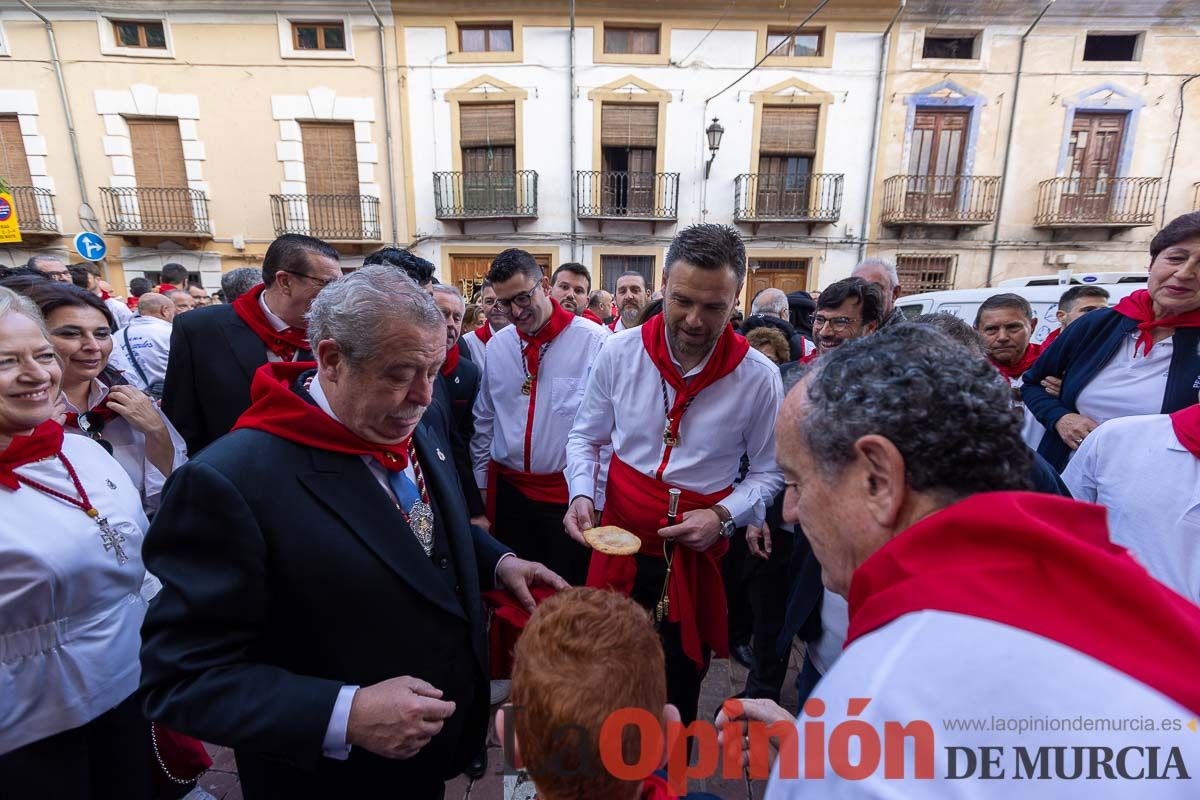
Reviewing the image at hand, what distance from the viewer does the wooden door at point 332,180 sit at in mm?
13078

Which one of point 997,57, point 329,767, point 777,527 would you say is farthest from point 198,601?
point 997,57

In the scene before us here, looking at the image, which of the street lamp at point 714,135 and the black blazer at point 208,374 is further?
the street lamp at point 714,135

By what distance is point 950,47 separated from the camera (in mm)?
13281

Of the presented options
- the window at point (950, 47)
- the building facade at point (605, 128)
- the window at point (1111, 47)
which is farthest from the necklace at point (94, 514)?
the window at point (1111, 47)

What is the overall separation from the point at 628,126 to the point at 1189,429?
13.4m

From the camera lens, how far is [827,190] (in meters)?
13.4

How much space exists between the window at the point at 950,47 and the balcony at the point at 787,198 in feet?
12.5

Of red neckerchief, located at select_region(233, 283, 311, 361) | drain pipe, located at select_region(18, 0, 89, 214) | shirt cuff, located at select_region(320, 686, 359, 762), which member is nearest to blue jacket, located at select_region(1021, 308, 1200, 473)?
shirt cuff, located at select_region(320, 686, 359, 762)

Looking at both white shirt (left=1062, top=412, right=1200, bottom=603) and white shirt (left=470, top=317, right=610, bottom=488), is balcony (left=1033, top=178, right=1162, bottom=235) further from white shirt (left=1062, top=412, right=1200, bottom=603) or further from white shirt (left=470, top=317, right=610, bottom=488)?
white shirt (left=470, top=317, right=610, bottom=488)

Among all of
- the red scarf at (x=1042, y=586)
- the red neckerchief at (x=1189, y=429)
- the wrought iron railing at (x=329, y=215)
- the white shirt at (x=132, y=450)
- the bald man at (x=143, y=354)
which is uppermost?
the wrought iron railing at (x=329, y=215)

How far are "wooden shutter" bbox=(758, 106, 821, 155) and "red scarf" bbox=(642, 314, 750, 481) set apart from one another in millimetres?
12843

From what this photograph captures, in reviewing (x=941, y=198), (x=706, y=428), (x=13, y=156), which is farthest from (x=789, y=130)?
(x=13, y=156)

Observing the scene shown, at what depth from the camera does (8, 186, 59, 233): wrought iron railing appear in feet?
41.7

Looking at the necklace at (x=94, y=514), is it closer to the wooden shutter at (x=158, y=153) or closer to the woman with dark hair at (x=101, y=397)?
the woman with dark hair at (x=101, y=397)
